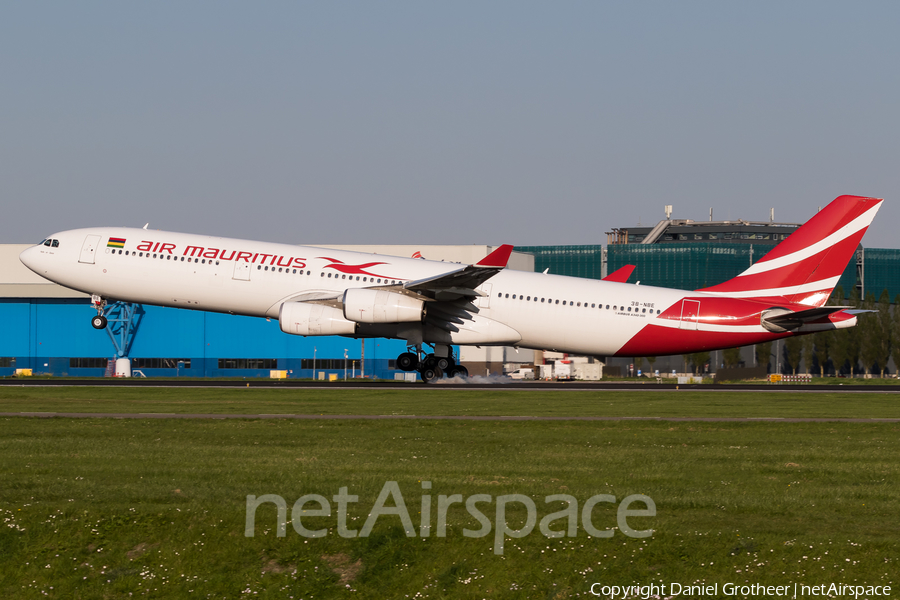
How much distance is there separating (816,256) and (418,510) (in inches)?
1410

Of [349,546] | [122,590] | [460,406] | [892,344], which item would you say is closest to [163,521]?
[122,590]

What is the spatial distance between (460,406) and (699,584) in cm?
2135

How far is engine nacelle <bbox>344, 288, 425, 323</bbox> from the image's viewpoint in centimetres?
4256

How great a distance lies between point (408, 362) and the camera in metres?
46.2

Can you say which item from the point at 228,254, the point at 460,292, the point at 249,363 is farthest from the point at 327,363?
the point at 460,292

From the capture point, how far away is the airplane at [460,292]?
43.7 m

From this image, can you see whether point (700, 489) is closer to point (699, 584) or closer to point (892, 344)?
point (699, 584)

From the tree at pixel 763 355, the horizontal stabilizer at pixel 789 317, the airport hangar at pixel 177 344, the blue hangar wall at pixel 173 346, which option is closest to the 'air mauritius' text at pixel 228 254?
the horizontal stabilizer at pixel 789 317

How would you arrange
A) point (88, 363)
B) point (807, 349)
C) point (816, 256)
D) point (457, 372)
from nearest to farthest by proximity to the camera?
point (816, 256), point (457, 372), point (88, 363), point (807, 349)

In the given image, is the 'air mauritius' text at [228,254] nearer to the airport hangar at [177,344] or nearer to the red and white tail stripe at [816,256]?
the red and white tail stripe at [816,256]

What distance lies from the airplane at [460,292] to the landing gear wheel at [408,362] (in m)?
0.08

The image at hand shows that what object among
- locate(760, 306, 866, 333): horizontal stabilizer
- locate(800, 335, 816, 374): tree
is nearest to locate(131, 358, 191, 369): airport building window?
locate(760, 306, 866, 333): horizontal stabilizer

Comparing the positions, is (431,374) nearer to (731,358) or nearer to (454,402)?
(454,402)

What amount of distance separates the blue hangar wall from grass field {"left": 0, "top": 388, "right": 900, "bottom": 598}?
68.7 meters
